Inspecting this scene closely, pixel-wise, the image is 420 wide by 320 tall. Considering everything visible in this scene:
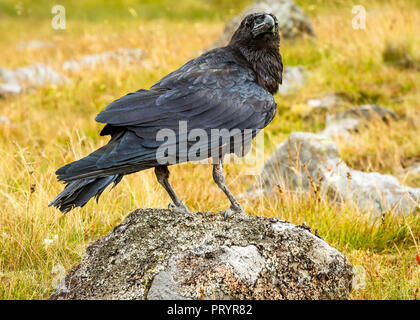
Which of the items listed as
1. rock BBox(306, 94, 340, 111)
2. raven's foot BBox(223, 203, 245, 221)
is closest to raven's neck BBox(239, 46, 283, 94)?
raven's foot BBox(223, 203, 245, 221)

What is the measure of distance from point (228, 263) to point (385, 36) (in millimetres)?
8676

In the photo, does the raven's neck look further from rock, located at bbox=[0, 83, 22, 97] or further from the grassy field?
rock, located at bbox=[0, 83, 22, 97]

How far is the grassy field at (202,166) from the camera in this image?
3.98m

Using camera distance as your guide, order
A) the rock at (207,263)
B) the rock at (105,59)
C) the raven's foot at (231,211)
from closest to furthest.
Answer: the rock at (207,263) < the raven's foot at (231,211) < the rock at (105,59)

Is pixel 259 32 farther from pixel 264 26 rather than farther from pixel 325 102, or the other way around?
pixel 325 102

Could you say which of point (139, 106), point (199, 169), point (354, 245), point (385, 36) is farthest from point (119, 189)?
point (385, 36)

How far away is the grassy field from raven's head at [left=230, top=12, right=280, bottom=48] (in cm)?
149

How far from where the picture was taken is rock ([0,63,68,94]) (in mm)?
10133

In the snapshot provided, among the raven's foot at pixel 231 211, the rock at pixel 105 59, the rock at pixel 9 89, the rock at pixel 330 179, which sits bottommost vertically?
the rock at pixel 330 179

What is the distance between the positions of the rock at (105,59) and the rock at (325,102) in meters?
3.79

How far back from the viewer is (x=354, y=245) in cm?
451

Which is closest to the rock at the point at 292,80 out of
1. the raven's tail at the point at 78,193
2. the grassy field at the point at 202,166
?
the grassy field at the point at 202,166

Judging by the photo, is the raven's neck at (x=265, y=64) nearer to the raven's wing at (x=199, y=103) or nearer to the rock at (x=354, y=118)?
the raven's wing at (x=199, y=103)
